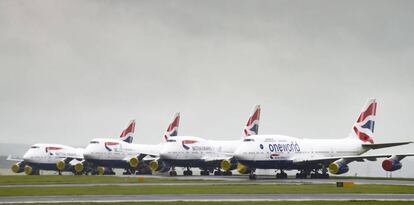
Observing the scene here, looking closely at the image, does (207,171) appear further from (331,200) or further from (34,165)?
(331,200)

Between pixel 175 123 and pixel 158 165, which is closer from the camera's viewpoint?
pixel 158 165

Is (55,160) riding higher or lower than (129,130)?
lower

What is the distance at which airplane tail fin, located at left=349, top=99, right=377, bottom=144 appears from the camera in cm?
9194

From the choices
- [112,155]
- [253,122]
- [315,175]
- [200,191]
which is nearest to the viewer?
[200,191]

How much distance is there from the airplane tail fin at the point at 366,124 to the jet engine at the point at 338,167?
14272 millimetres

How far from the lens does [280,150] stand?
8094 centimetres

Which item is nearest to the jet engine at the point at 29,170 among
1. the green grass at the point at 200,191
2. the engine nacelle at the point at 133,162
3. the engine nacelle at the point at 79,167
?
the engine nacelle at the point at 79,167

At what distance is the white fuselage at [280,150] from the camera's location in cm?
7888

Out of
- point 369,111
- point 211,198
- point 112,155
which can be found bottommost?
point 211,198

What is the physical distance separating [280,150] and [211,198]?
39.6 meters

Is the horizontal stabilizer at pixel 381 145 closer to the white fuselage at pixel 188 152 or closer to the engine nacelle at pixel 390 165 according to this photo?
the engine nacelle at pixel 390 165

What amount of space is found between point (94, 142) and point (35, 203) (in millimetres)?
71674

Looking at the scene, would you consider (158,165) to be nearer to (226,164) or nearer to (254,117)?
(226,164)

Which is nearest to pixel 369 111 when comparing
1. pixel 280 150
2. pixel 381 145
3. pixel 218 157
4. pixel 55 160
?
pixel 381 145
